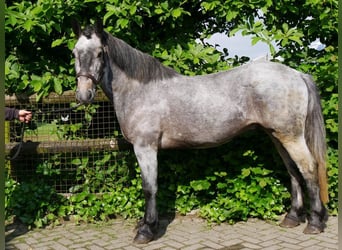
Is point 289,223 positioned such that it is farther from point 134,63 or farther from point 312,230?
point 134,63

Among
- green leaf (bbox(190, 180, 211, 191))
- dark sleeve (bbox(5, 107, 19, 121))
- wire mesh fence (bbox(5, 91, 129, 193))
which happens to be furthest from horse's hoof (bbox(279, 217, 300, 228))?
dark sleeve (bbox(5, 107, 19, 121))

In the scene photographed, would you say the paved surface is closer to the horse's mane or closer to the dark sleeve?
the dark sleeve

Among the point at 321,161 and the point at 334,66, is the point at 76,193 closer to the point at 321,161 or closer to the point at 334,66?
the point at 321,161

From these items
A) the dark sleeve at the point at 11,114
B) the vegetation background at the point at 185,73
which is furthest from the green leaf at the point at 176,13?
the dark sleeve at the point at 11,114

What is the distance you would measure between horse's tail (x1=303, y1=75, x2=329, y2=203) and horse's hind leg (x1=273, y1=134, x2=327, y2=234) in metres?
0.06

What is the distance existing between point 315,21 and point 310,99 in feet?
4.66

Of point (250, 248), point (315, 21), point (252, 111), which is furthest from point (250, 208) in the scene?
point (315, 21)

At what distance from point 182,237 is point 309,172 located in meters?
1.48

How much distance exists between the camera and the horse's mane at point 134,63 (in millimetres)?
3625

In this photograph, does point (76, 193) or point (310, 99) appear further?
point (76, 193)

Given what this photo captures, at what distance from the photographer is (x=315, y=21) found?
4.63 meters

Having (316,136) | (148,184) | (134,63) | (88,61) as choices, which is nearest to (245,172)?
(316,136)

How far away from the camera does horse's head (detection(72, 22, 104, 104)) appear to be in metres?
3.32

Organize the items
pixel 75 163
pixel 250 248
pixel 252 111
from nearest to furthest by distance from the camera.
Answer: pixel 250 248, pixel 252 111, pixel 75 163
